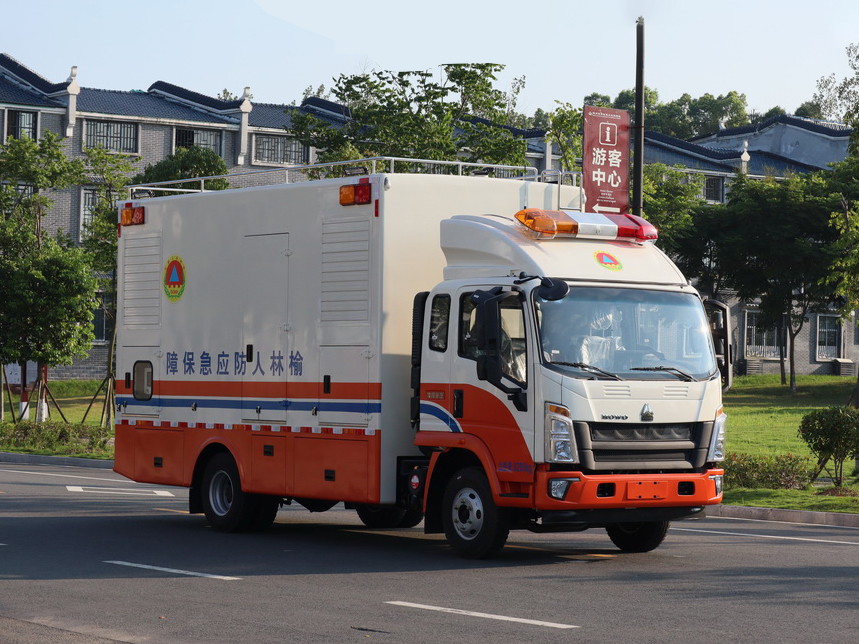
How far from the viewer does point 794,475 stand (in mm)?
19453

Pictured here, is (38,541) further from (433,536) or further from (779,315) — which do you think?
(779,315)

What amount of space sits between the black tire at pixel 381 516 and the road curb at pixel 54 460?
1208 cm

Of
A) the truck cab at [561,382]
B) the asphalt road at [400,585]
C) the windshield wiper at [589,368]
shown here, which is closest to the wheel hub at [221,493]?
the asphalt road at [400,585]

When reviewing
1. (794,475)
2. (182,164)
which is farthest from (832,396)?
(794,475)

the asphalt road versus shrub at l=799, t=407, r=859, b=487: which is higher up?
shrub at l=799, t=407, r=859, b=487

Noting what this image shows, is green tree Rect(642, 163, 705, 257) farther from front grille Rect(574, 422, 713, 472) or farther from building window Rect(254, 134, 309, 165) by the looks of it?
front grille Rect(574, 422, 713, 472)

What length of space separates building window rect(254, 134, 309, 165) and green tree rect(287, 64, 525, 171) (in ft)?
90.4

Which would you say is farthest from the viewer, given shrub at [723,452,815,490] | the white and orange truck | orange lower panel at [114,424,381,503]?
shrub at [723,452,815,490]

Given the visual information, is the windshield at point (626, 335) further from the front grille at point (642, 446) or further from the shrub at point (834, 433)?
the shrub at point (834, 433)

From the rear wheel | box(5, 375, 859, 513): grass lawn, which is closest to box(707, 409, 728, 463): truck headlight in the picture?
the rear wheel

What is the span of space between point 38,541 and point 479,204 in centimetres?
562

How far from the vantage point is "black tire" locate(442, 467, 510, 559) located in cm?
1168

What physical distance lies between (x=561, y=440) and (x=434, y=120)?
2447cm

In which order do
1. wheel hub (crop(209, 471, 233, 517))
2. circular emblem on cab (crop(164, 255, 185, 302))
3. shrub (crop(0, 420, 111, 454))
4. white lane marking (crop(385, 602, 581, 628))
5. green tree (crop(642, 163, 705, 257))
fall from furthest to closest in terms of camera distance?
green tree (crop(642, 163, 705, 257)), shrub (crop(0, 420, 111, 454)), circular emblem on cab (crop(164, 255, 185, 302)), wheel hub (crop(209, 471, 233, 517)), white lane marking (crop(385, 602, 581, 628))
